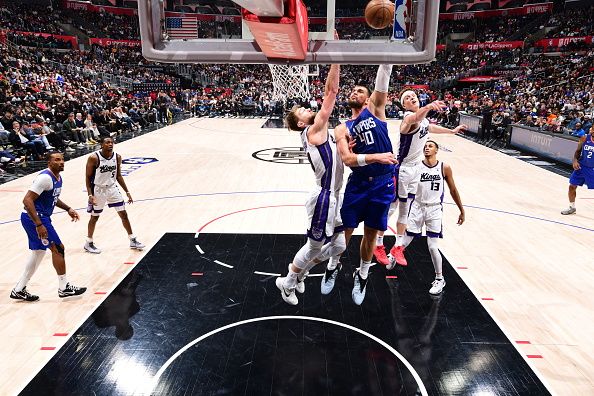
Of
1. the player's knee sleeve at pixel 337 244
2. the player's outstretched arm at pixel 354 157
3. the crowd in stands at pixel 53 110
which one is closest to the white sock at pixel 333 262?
the player's knee sleeve at pixel 337 244

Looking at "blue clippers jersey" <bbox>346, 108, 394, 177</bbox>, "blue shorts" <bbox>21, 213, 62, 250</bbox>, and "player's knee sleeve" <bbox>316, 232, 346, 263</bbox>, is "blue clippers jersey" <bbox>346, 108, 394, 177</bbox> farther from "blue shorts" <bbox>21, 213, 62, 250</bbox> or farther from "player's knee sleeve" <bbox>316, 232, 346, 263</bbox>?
"blue shorts" <bbox>21, 213, 62, 250</bbox>

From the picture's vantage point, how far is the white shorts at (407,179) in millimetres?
5492

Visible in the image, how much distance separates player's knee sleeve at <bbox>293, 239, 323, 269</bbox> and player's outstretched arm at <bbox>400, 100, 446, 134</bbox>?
161cm

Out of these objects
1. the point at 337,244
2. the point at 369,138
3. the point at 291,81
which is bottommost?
the point at 337,244

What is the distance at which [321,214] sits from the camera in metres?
3.83

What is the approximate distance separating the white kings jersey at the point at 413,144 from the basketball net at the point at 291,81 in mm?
15632

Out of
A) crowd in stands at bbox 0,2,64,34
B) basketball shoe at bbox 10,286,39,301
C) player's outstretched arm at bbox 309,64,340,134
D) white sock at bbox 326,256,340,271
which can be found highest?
crowd in stands at bbox 0,2,64,34

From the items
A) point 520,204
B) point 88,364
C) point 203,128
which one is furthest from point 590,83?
point 88,364

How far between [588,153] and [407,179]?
172 inches

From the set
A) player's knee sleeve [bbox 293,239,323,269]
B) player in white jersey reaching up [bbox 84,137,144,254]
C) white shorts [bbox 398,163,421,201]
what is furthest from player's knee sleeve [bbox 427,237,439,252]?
player in white jersey reaching up [bbox 84,137,144,254]

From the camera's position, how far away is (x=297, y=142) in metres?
16.8

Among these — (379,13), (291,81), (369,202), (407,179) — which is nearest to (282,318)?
(369,202)

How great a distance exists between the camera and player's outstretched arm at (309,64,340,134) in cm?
357

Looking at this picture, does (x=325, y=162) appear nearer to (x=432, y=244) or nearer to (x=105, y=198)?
(x=432, y=244)
